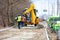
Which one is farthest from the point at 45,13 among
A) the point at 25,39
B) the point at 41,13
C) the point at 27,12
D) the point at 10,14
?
the point at 25,39

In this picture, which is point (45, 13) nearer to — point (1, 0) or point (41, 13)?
point (41, 13)

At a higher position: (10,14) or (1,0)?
(1,0)

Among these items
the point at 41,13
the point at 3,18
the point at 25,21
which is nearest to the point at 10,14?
the point at 3,18

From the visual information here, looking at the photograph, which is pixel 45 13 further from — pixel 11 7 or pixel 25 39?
pixel 25 39

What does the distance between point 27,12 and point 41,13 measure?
59.7 meters

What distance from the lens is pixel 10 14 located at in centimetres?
4000

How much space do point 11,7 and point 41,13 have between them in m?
52.1

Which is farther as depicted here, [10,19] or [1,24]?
[10,19]

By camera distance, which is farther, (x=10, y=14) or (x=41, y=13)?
(x=41, y=13)

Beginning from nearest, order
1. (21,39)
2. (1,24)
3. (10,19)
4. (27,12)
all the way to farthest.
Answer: (21,39), (27,12), (1,24), (10,19)

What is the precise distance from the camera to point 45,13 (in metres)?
92.1

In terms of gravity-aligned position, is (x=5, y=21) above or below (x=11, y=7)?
below

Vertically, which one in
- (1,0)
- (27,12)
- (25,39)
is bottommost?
(25,39)

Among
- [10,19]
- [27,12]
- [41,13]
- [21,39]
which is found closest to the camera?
[21,39]
